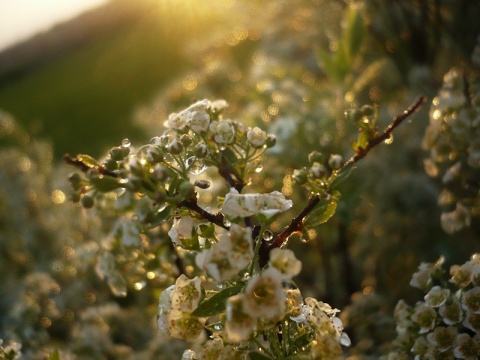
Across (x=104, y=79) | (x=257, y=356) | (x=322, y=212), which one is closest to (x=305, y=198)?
(x=322, y=212)

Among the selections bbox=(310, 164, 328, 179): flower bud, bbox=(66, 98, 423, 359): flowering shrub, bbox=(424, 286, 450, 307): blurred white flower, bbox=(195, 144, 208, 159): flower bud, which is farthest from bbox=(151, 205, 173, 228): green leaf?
bbox=(424, 286, 450, 307): blurred white flower

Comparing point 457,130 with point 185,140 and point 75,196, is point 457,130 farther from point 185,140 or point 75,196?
point 75,196

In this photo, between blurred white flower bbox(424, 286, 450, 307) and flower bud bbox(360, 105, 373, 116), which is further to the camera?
blurred white flower bbox(424, 286, 450, 307)

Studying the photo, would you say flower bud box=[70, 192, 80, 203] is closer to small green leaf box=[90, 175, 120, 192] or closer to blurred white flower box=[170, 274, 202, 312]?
small green leaf box=[90, 175, 120, 192]

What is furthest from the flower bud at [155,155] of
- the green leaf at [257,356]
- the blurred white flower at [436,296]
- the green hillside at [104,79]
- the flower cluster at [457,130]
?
the green hillside at [104,79]

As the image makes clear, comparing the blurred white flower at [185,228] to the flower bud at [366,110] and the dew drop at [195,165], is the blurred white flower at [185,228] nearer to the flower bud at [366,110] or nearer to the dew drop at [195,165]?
the dew drop at [195,165]

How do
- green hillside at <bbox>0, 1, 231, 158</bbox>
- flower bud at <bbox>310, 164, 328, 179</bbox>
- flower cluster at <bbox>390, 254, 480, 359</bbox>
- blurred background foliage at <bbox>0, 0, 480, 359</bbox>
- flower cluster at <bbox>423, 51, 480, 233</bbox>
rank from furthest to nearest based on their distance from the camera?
green hillside at <bbox>0, 1, 231, 158</bbox> → blurred background foliage at <bbox>0, 0, 480, 359</bbox> → flower cluster at <bbox>423, 51, 480, 233</bbox> → flower cluster at <bbox>390, 254, 480, 359</bbox> → flower bud at <bbox>310, 164, 328, 179</bbox>
